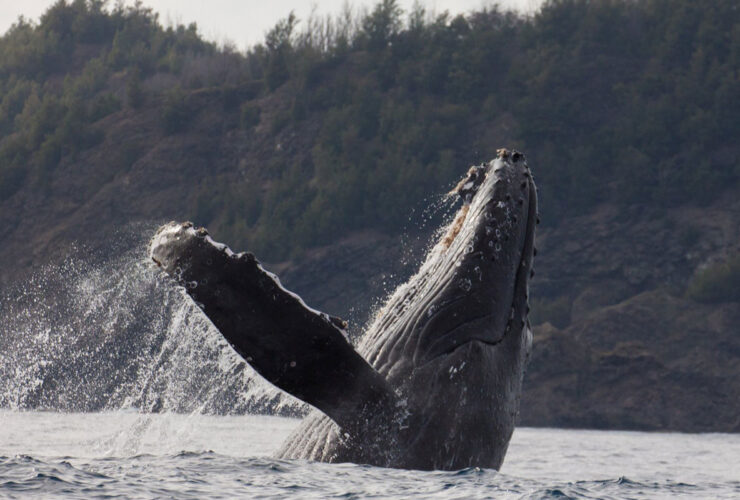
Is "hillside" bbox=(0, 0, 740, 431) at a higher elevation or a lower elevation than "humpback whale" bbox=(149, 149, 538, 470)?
higher

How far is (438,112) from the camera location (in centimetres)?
5222

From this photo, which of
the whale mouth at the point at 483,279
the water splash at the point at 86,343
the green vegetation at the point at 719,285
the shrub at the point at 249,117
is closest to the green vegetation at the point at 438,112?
the shrub at the point at 249,117

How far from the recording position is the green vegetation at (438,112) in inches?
1893

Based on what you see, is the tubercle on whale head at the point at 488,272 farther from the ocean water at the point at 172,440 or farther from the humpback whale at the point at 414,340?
the ocean water at the point at 172,440

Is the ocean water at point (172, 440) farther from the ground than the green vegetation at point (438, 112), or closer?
closer

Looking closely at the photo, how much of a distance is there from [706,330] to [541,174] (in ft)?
40.7

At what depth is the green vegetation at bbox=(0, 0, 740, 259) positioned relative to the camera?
48.1 meters

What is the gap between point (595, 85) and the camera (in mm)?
52688

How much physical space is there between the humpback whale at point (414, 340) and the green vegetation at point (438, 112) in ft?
136

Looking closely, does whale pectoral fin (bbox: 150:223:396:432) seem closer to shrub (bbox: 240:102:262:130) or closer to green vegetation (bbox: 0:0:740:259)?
green vegetation (bbox: 0:0:740:259)

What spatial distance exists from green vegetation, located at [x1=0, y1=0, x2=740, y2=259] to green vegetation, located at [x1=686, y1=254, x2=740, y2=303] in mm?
6304

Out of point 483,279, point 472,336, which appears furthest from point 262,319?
point 483,279

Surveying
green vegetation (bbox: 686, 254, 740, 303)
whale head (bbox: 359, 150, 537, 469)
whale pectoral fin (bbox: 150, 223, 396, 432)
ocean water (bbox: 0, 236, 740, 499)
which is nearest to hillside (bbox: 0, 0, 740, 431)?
green vegetation (bbox: 686, 254, 740, 303)

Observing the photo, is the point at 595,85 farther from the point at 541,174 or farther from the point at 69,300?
the point at 69,300
